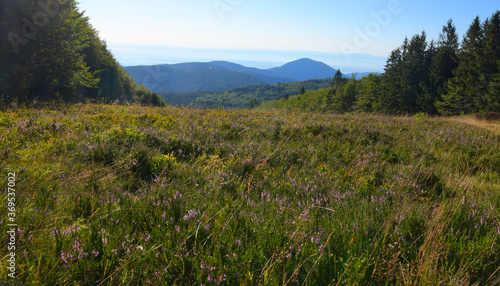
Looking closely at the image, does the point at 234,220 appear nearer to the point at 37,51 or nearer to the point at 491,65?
the point at 37,51

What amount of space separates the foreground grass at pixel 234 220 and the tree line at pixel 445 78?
95.3 ft

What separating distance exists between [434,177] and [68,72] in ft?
91.4

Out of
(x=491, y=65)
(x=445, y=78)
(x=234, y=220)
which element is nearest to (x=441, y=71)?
(x=445, y=78)

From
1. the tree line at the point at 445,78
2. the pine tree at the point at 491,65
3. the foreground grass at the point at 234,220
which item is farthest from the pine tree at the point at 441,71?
the foreground grass at the point at 234,220

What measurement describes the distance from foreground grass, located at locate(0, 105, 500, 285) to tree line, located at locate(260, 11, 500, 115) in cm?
2905

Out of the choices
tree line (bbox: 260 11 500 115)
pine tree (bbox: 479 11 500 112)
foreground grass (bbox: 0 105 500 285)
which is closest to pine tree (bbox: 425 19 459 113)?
tree line (bbox: 260 11 500 115)

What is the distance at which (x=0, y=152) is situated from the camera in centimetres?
358

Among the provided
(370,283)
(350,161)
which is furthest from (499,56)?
(370,283)

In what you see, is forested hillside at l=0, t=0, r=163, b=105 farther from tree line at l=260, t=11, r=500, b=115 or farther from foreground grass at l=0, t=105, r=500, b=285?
tree line at l=260, t=11, r=500, b=115

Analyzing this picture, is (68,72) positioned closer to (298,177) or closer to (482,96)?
(298,177)

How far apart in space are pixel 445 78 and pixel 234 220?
69.4 meters

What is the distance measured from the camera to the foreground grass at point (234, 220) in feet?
5.71

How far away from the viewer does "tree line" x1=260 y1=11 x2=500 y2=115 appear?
40656 mm

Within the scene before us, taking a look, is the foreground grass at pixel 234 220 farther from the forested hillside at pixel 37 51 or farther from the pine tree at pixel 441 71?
the pine tree at pixel 441 71
